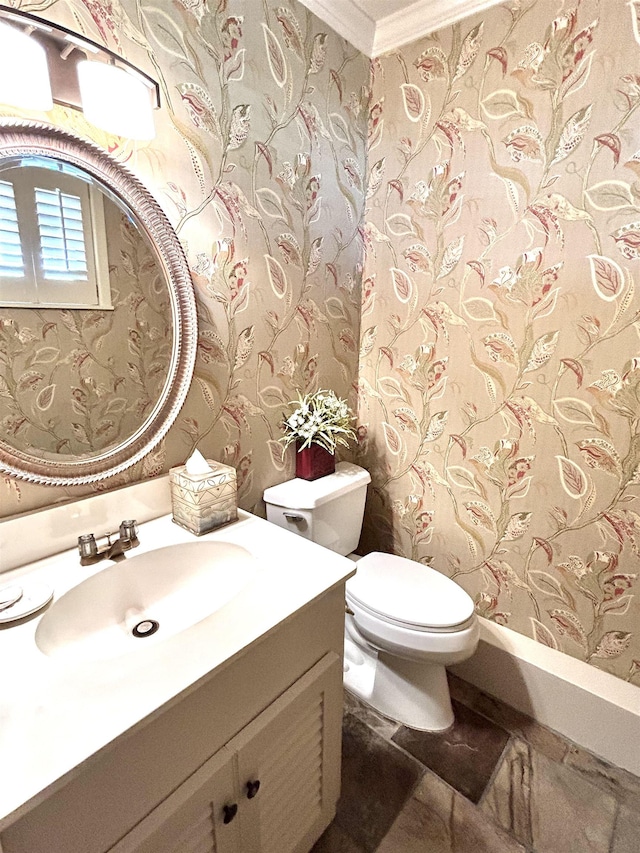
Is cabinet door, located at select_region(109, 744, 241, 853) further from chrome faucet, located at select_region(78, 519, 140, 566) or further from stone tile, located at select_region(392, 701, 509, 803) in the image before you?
stone tile, located at select_region(392, 701, 509, 803)

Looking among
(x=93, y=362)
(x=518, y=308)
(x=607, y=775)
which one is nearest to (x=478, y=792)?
(x=607, y=775)

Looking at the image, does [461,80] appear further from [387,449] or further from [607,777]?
[607,777]

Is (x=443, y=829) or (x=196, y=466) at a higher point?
(x=196, y=466)

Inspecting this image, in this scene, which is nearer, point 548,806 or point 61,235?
point 61,235

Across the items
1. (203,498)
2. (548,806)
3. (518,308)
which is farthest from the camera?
(518,308)

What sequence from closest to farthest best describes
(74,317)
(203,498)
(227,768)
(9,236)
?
1. (227,768)
2. (9,236)
3. (74,317)
4. (203,498)

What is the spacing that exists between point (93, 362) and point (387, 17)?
4.92 feet

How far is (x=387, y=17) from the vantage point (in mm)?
1467

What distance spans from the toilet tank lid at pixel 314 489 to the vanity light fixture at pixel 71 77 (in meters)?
1.06

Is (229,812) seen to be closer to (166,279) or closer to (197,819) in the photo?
(197,819)

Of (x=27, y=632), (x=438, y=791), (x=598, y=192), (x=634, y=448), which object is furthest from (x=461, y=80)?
(x=438, y=791)

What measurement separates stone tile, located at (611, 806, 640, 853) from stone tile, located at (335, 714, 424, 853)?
1.70 feet

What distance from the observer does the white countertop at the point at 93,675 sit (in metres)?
0.55

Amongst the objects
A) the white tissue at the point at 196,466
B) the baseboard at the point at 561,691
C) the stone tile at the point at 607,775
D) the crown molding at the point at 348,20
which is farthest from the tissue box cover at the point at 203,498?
the crown molding at the point at 348,20
